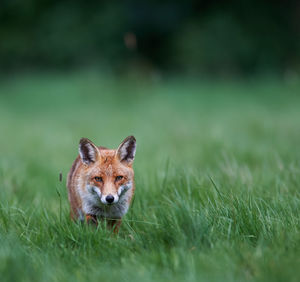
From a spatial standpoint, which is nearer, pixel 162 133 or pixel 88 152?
pixel 88 152

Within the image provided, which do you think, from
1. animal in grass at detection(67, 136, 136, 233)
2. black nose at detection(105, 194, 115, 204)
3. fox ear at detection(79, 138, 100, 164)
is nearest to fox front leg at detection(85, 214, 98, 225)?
animal in grass at detection(67, 136, 136, 233)

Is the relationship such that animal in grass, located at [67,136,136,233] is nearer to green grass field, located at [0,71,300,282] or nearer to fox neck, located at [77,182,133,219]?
fox neck, located at [77,182,133,219]

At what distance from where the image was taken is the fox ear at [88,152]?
3449 mm

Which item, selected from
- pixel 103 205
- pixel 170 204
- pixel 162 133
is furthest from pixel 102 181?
pixel 162 133

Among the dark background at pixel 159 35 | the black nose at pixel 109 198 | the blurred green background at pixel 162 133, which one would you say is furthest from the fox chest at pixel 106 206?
the dark background at pixel 159 35

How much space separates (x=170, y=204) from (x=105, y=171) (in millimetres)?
628

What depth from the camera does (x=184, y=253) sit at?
268 cm

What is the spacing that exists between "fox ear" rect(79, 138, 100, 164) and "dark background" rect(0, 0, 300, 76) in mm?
16519

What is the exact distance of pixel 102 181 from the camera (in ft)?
11.0

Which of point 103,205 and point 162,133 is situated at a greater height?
point 103,205

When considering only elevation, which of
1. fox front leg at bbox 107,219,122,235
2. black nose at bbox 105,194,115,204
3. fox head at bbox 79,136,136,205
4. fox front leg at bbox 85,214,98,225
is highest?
fox head at bbox 79,136,136,205

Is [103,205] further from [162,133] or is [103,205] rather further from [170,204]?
[162,133]

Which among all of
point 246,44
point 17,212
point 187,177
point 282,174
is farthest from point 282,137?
point 246,44

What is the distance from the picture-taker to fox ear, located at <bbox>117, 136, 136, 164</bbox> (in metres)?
3.48
